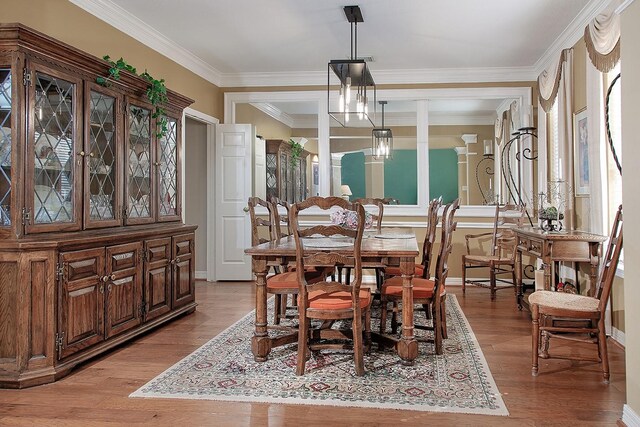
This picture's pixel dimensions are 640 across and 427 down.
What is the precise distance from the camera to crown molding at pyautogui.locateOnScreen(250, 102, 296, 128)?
7.43 meters

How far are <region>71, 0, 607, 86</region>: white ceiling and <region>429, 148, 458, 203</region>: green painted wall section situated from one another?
3.32 feet

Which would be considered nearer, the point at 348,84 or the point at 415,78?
the point at 348,84

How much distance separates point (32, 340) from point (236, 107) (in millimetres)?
4600

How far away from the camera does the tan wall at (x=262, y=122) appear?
700cm

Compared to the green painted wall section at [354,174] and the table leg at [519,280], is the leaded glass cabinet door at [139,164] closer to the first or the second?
the green painted wall section at [354,174]

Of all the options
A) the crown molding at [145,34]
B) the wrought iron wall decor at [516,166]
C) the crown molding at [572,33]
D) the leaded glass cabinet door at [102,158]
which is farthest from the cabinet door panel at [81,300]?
the wrought iron wall decor at [516,166]

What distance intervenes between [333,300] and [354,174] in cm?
426

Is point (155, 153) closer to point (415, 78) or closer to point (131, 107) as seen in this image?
point (131, 107)

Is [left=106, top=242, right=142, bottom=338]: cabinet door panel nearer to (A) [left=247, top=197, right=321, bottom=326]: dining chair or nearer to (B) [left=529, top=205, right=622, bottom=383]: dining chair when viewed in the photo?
(A) [left=247, top=197, right=321, bottom=326]: dining chair

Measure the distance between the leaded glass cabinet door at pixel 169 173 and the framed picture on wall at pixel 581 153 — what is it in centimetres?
363

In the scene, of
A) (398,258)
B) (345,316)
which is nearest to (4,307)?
(345,316)

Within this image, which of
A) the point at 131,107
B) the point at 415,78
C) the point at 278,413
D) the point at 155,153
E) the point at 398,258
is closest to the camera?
the point at 278,413

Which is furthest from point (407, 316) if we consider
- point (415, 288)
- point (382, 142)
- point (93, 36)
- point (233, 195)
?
point (382, 142)

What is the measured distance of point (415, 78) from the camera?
6445mm
